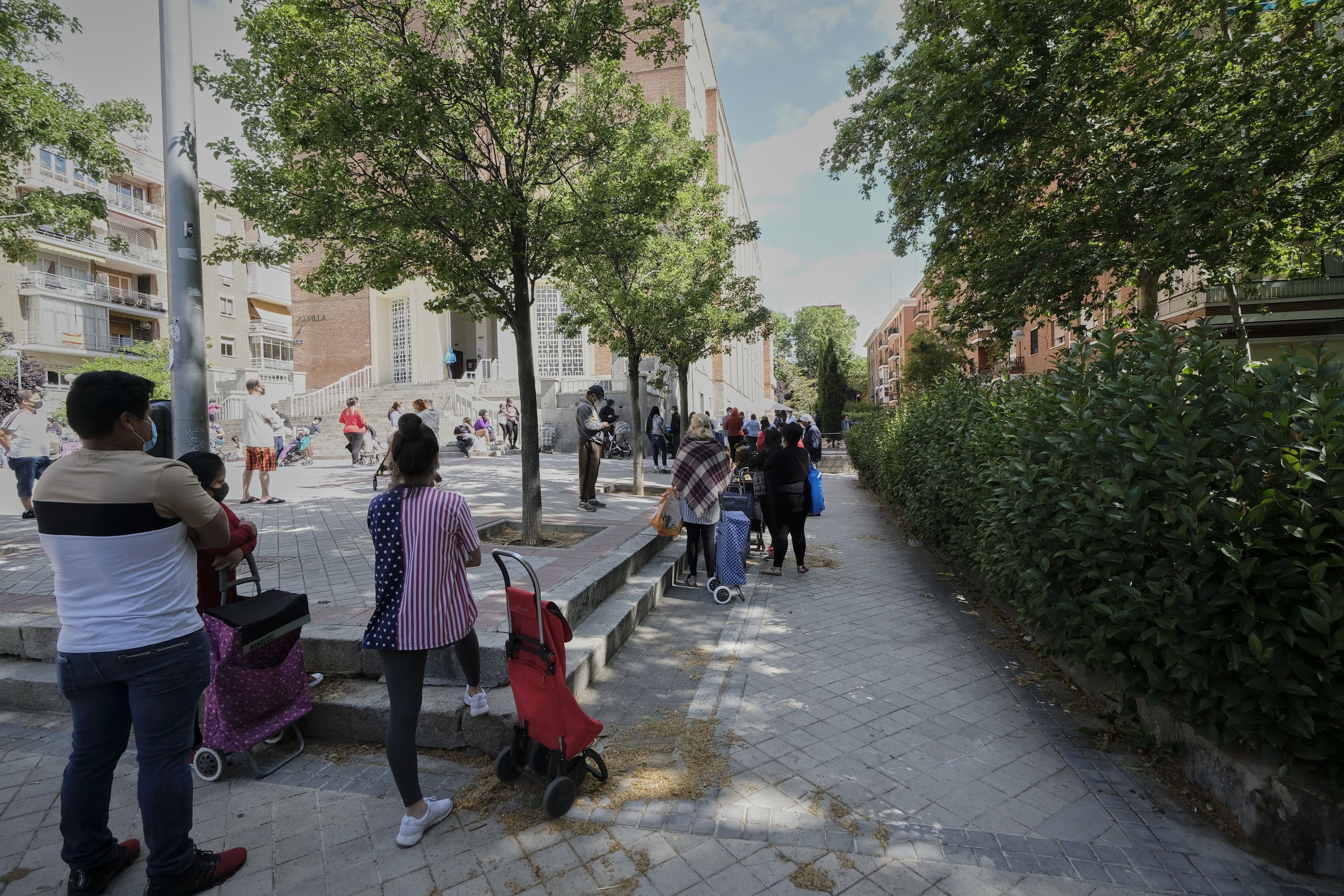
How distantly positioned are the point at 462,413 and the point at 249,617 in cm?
2389

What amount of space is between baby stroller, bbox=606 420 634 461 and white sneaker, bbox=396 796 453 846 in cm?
1873

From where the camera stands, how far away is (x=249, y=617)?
3324 millimetres

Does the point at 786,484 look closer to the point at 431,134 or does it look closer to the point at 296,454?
the point at 431,134

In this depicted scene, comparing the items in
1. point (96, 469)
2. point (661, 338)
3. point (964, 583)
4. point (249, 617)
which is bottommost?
point (964, 583)

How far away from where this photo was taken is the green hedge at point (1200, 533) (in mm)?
2531

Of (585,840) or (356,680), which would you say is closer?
(585,840)

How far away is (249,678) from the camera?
11.2 ft

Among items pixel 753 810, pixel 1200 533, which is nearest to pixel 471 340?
pixel 753 810

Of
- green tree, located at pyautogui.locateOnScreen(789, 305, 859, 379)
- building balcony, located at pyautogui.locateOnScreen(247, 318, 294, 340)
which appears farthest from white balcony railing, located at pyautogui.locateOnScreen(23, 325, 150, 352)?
green tree, located at pyautogui.locateOnScreen(789, 305, 859, 379)

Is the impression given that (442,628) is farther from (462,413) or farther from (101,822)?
(462,413)

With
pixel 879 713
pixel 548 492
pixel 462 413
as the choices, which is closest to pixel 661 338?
pixel 548 492

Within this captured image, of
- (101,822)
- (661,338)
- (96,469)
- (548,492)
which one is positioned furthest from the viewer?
(661,338)

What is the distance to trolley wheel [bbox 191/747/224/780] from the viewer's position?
340 centimetres

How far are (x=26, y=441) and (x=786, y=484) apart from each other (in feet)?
32.8
